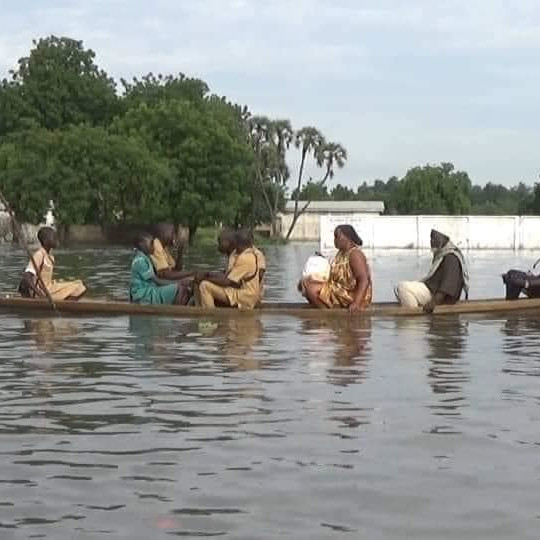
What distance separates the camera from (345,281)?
1482cm

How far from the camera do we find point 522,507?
575 centimetres

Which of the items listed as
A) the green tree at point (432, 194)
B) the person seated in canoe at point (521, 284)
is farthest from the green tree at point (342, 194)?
the person seated in canoe at point (521, 284)

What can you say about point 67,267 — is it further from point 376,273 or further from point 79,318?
point 79,318

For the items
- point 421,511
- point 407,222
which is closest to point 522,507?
point 421,511

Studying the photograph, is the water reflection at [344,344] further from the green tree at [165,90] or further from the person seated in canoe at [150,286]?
the green tree at [165,90]

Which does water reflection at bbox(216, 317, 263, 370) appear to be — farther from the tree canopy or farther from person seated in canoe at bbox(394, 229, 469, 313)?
the tree canopy

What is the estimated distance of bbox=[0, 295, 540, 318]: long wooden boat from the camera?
1459 cm

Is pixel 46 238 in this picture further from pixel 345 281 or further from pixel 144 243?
pixel 345 281

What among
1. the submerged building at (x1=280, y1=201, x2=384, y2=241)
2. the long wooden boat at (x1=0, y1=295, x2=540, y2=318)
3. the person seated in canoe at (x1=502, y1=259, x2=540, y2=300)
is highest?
the submerged building at (x1=280, y1=201, x2=384, y2=241)

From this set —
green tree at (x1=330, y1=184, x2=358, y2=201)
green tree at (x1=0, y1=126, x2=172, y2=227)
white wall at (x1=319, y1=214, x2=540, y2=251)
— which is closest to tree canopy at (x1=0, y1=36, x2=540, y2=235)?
green tree at (x1=0, y1=126, x2=172, y2=227)

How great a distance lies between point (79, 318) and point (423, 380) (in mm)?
6541

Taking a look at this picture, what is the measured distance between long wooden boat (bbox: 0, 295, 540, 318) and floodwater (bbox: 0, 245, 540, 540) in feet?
5.30

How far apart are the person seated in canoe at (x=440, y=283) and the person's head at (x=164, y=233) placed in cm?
298

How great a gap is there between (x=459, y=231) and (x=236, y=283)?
165 ft
